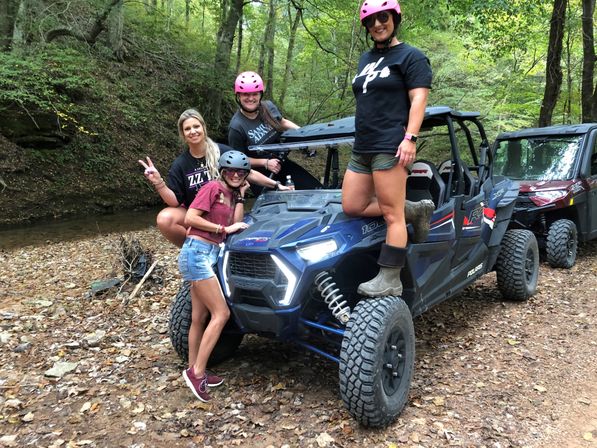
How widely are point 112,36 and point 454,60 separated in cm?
1178

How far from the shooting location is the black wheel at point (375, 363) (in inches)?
120

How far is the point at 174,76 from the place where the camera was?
1797 centimetres

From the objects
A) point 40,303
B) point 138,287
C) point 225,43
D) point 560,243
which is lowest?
point 40,303

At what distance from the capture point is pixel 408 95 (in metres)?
3.43

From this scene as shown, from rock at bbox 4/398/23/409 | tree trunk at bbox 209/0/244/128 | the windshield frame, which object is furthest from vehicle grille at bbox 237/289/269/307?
tree trunk at bbox 209/0/244/128

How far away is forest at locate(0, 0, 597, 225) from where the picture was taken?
1140 cm

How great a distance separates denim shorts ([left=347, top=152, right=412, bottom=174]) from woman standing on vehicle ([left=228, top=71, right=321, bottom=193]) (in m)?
1.29

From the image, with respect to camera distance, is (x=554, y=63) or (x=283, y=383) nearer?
(x=283, y=383)

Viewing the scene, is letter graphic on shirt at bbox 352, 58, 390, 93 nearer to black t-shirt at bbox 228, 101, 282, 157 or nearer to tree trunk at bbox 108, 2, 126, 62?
black t-shirt at bbox 228, 101, 282, 157

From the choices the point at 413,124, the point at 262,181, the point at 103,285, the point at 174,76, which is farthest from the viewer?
the point at 174,76

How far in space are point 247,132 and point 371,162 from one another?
1.74 metres

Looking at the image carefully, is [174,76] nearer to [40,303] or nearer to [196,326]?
[40,303]

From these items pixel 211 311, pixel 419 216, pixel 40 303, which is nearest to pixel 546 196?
pixel 419 216

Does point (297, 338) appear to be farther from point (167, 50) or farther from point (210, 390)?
point (167, 50)
